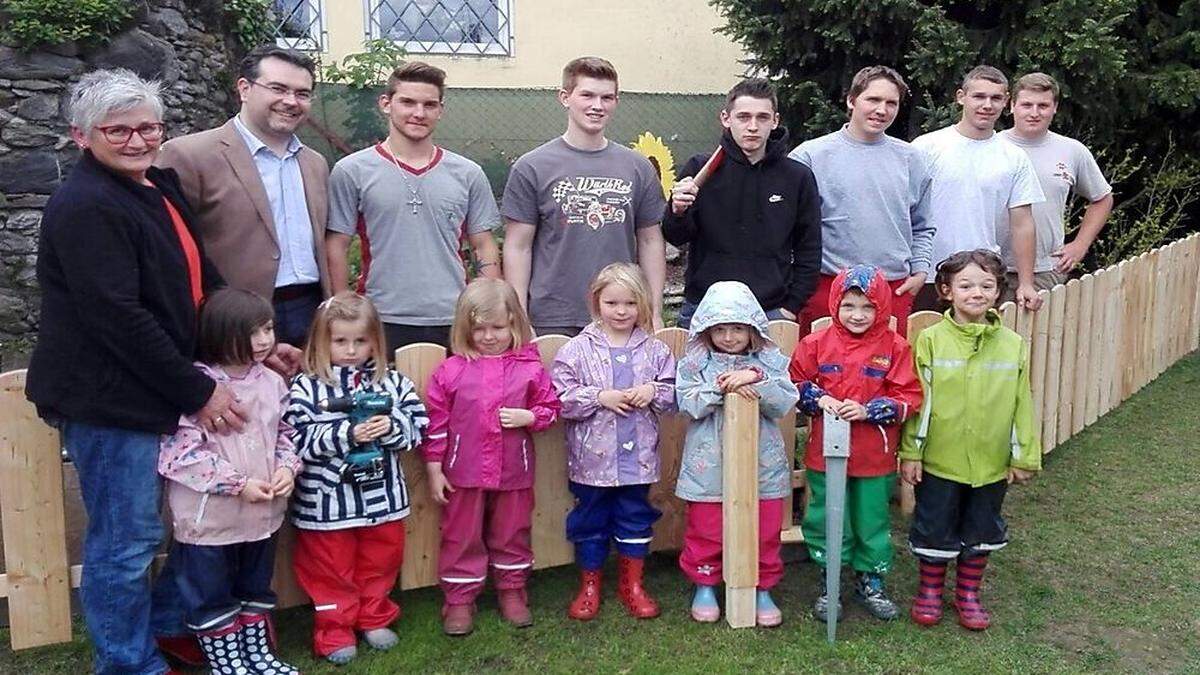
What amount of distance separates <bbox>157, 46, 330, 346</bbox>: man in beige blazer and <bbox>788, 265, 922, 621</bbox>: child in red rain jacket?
6.05 ft

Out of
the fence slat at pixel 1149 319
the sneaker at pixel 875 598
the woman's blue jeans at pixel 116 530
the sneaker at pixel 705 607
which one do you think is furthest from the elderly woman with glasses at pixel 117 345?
the fence slat at pixel 1149 319

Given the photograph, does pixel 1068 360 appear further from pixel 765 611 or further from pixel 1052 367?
pixel 765 611

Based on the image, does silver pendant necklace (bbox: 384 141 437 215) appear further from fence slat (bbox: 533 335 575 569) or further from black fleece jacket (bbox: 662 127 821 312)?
black fleece jacket (bbox: 662 127 821 312)

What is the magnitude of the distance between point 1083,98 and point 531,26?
542cm

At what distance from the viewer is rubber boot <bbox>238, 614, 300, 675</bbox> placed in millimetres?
3299

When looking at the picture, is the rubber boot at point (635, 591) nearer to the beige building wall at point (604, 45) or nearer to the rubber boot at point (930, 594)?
the rubber boot at point (930, 594)

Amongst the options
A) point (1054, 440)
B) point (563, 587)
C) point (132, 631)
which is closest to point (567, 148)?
point (563, 587)

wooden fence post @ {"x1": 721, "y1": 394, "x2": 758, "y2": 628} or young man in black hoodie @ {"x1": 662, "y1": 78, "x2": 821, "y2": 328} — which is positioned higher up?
young man in black hoodie @ {"x1": 662, "y1": 78, "x2": 821, "y2": 328}

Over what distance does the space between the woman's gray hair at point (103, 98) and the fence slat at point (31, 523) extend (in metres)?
0.87

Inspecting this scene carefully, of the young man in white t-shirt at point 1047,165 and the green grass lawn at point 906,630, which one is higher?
the young man in white t-shirt at point 1047,165

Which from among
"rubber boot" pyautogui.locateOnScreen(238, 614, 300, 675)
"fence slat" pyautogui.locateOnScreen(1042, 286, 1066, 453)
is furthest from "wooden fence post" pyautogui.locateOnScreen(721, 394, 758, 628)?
"fence slat" pyautogui.locateOnScreen(1042, 286, 1066, 453)

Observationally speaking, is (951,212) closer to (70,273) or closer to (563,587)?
(563,587)

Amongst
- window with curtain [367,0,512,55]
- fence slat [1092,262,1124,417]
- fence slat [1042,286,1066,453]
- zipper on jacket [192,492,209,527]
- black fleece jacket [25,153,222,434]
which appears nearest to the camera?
black fleece jacket [25,153,222,434]

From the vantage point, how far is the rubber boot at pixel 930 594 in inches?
146
